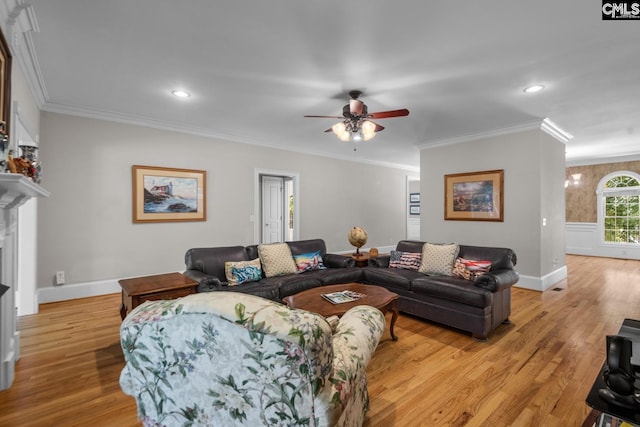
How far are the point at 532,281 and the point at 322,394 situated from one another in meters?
4.97

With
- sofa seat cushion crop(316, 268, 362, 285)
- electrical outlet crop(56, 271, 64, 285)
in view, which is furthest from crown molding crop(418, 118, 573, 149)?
electrical outlet crop(56, 271, 64, 285)

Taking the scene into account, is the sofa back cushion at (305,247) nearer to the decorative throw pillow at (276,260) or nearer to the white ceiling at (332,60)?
the decorative throw pillow at (276,260)

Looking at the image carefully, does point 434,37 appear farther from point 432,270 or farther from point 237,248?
point 237,248

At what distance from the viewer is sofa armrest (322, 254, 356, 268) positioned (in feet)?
13.6

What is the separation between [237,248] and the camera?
3.76m

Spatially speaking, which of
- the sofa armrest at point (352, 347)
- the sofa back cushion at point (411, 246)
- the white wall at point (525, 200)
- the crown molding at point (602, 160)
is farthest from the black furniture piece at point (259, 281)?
the crown molding at point (602, 160)

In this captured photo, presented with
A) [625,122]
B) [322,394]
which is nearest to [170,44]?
[322,394]

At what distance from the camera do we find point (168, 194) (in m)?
4.75

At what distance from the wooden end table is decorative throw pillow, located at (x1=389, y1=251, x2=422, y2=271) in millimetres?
2567

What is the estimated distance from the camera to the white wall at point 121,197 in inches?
156

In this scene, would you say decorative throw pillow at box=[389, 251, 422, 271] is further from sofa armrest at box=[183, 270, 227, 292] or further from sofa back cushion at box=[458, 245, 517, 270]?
sofa armrest at box=[183, 270, 227, 292]

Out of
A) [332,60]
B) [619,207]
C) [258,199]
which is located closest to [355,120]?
[332,60]

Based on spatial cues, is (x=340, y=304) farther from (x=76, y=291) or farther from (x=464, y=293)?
(x=76, y=291)

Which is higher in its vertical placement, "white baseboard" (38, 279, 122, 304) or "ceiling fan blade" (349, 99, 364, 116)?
"ceiling fan blade" (349, 99, 364, 116)
